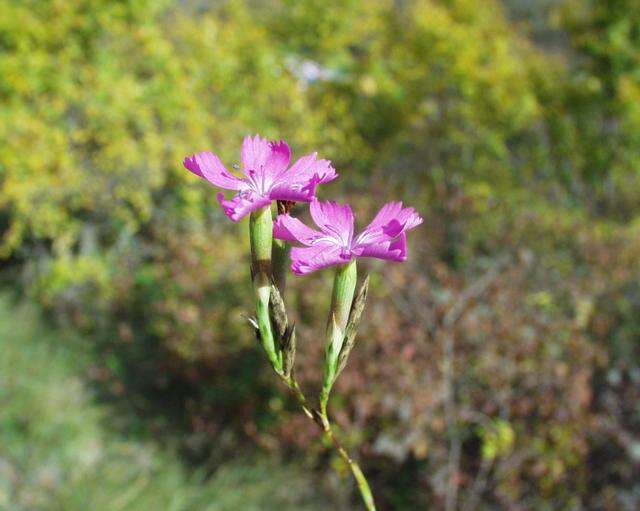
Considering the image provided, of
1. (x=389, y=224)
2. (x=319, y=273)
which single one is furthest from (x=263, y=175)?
(x=319, y=273)

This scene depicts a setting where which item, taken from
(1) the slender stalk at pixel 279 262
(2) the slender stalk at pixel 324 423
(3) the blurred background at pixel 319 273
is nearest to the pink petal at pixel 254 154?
(1) the slender stalk at pixel 279 262

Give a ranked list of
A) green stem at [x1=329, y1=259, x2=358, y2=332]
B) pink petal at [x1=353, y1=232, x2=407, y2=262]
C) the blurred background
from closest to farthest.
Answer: pink petal at [x1=353, y1=232, x2=407, y2=262]
green stem at [x1=329, y1=259, x2=358, y2=332]
the blurred background

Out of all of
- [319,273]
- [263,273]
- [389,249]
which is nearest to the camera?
[389,249]

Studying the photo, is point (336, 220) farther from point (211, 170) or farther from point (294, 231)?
point (211, 170)

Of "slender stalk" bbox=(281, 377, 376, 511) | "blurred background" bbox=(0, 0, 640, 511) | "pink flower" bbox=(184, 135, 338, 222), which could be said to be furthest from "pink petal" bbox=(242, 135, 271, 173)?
"blurred background" bbox=(0, 0, 640, 511)

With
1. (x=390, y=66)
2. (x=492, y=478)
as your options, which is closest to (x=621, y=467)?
(x=492, y=478)

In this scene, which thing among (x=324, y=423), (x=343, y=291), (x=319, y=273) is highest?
(x=343, y=291)

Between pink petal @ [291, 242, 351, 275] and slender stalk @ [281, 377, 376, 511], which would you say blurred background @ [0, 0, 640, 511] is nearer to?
slender stalk @ [281, 377, 376, 511]

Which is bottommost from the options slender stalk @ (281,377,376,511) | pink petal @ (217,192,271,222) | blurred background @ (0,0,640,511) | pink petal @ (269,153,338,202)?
blurred background @ (0,0,640,511)
